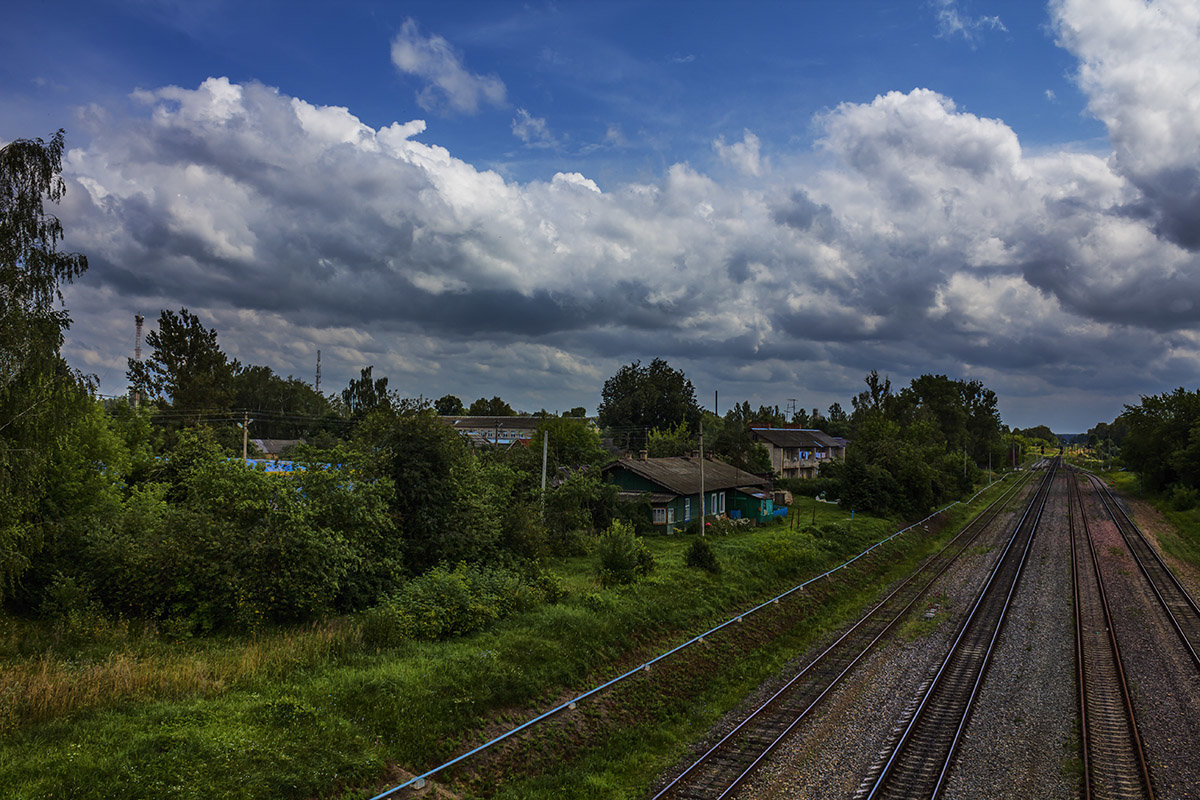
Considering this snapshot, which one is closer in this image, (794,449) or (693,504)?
(693,504)

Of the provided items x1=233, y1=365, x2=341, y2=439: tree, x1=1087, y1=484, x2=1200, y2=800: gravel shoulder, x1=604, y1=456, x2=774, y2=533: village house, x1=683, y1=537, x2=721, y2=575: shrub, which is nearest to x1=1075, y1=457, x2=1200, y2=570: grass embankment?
x1=1087, y1=484, x2=1200, y2=800: gravel shoulder

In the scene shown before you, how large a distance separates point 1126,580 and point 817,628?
16.5 m

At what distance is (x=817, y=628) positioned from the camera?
21.9 meters

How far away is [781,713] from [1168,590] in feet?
71.8

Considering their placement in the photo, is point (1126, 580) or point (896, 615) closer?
point (896, 615)

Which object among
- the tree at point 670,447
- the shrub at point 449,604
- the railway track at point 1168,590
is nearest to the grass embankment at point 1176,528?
the railway track at point 1168,590

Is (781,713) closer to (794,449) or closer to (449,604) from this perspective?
(449,604)

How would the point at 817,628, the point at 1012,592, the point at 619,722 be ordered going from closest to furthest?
the point at 619,722, the point at 817,628, the point at 1012,592

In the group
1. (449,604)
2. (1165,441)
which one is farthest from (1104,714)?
(1165,441)

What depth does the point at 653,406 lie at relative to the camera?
99.8 meters

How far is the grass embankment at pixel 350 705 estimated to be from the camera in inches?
373

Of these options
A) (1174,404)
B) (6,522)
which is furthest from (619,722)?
(1174,404)

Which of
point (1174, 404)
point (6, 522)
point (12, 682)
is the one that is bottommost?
point (12, 682)

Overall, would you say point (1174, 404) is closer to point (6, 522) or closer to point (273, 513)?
point (273, 513)
